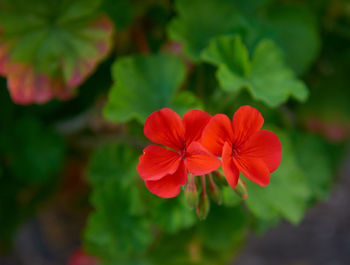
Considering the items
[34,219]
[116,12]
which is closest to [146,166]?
[116,12]

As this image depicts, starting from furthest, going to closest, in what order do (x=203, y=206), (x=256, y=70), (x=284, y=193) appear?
(x=284, y=193)
(x=256, y=70)
(x=203, y=206)

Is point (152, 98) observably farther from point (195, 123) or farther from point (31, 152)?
point (31, 152)

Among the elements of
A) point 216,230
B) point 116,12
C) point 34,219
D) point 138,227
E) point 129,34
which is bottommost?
point 34,219

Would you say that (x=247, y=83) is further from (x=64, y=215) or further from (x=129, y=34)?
(x=64, y=215)

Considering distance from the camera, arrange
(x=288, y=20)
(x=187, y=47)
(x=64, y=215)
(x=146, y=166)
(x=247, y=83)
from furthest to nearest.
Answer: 1. (x=64, y=215)
2. (x=288, y=20)
3. (x=187, y=47)
4. (x=247, y=83)
5. (x=146, y=166)

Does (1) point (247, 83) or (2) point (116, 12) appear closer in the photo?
(1) point (247, 83)

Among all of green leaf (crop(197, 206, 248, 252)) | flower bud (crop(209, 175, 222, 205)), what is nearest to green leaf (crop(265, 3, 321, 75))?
green leaf (crop(197, 206, 248, 252))

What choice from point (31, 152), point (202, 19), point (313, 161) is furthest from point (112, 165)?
point (313, 161)

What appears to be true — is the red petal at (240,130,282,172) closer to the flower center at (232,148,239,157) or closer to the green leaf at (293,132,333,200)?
the flower center at (232,148,239,157)
